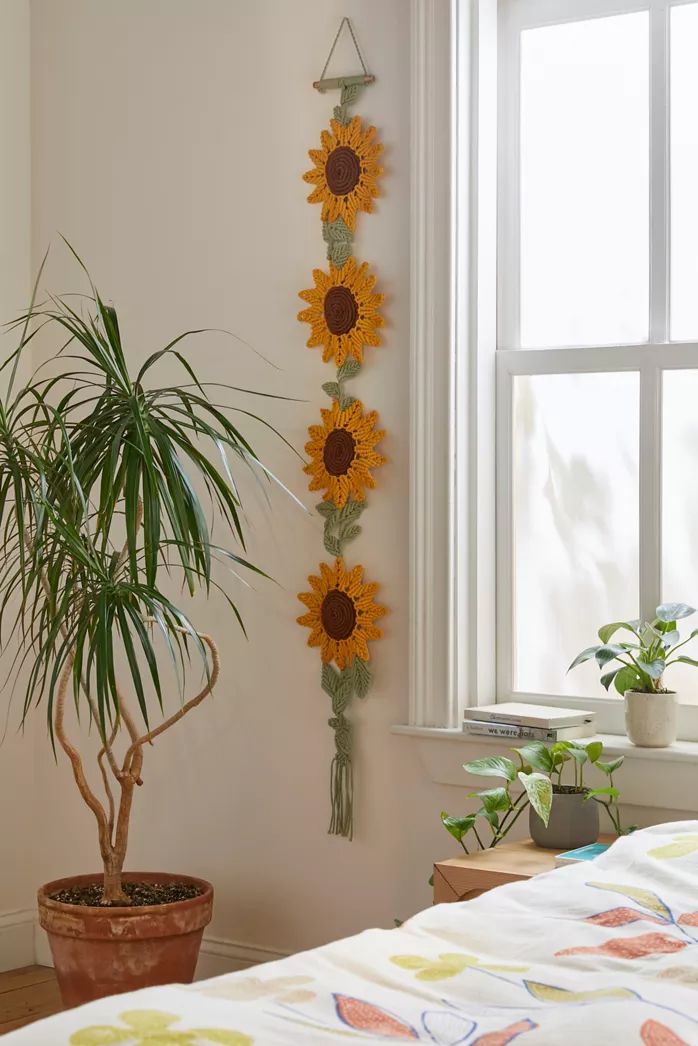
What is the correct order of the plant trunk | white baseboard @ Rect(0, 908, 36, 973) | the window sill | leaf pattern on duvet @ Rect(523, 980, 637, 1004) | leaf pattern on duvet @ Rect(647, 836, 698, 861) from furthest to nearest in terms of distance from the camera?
1. white baseboard @ Rect(0, 908, 36, 973)
2. the plant trunk
3. the window sill
4. leaf pattern on duvet @ Rect(647, 836, 698, 861)
5. leaf pattern on duvet @ Rect(523, 980, 637, 1004)

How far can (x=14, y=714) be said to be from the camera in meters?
3.54

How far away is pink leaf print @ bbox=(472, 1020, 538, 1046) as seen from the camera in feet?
3.40

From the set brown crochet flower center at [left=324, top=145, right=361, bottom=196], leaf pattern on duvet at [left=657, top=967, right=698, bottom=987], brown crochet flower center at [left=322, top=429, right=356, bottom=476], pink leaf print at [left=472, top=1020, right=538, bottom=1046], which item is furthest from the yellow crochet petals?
pink leaf print at [left=472, top=1020, right=538, bottom=1046]

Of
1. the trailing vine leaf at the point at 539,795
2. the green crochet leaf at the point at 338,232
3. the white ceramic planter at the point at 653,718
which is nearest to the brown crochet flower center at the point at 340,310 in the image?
the green crochet leaf at the point at 338,232

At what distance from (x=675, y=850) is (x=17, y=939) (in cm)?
234

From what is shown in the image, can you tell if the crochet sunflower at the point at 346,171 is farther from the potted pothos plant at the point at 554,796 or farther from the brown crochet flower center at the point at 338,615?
the potted pothos plant at the point at 554,796

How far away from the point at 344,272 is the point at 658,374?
0.77m

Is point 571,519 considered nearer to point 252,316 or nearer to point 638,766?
point 638,766

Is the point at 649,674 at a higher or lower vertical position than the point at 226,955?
higher

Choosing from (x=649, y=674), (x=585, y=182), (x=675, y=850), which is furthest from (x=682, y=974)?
(x=585, y=182)

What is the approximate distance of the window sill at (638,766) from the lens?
265cm

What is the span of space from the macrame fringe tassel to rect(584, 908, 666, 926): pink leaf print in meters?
1.60

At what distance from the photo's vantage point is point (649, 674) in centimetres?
265

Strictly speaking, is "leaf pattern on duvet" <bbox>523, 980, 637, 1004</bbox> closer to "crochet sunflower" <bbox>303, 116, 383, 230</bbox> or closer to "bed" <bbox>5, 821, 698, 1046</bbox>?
"bed" <bbox>5, 821, 698, 1046</bbox>
